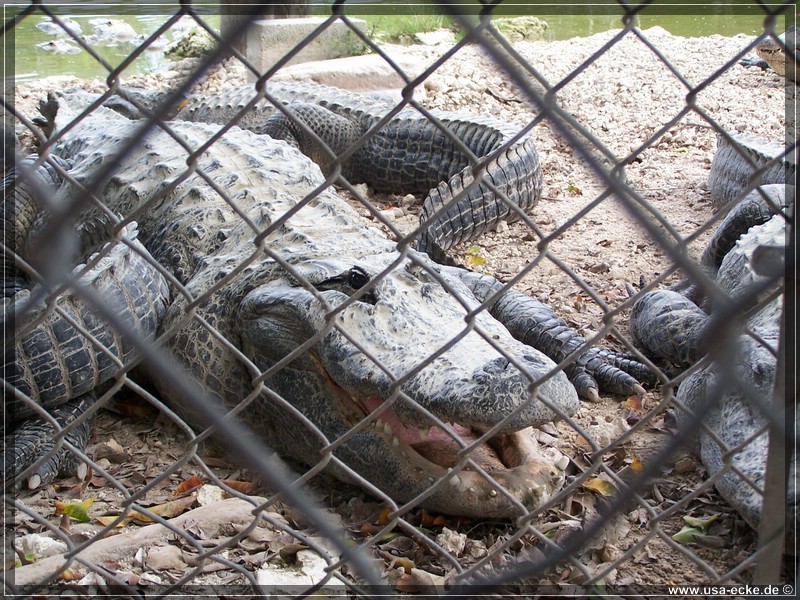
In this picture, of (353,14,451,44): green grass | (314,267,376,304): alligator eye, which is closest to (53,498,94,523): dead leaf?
(314,267,376,304): alligator eye

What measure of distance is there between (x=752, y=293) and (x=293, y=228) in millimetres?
2089

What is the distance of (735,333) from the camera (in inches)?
31.9

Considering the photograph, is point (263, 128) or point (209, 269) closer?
point (209, 269)

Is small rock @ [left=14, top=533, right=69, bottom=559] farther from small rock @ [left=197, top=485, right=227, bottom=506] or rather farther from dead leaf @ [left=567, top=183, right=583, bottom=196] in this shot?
dead leaf @ [left=567, top=183, right=583, bottom=196]

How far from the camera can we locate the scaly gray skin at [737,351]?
176 centimetres

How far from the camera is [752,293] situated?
820 millimetres

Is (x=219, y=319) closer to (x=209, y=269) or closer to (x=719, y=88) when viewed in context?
(x=209, y=269)

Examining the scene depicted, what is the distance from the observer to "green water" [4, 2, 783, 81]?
6.83 m

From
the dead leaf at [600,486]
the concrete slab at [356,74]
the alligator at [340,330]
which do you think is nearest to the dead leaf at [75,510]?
the alligator at [340,330]

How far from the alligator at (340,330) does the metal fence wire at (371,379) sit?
0.03ft

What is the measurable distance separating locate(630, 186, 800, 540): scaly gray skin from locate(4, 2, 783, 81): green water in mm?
4783

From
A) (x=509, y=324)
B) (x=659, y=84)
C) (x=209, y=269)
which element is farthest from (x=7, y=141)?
(x=659, y=84)

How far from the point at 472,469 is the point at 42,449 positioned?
132 centimetres

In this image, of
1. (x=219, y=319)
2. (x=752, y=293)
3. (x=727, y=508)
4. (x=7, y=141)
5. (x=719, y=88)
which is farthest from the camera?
(x=719, y=88)
